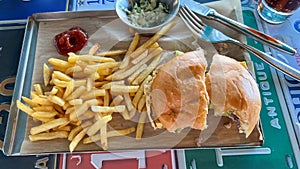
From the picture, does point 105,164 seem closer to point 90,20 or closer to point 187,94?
point 187,94

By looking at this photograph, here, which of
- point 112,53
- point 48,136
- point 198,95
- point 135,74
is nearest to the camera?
point 198,95

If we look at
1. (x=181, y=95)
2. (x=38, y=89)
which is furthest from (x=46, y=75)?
(x=181, y=95)

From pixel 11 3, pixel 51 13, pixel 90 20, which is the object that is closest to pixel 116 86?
pixel 90 20

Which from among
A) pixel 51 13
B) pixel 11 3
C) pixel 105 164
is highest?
pixel 11 3

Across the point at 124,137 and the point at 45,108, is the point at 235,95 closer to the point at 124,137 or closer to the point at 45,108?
the point at 124,137

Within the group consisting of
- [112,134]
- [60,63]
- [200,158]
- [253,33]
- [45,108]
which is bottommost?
[200,158]

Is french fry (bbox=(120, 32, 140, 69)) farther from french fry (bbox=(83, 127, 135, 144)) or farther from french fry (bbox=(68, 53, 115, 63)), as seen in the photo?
french fry (bbox=(83, 127, 135, 144))
